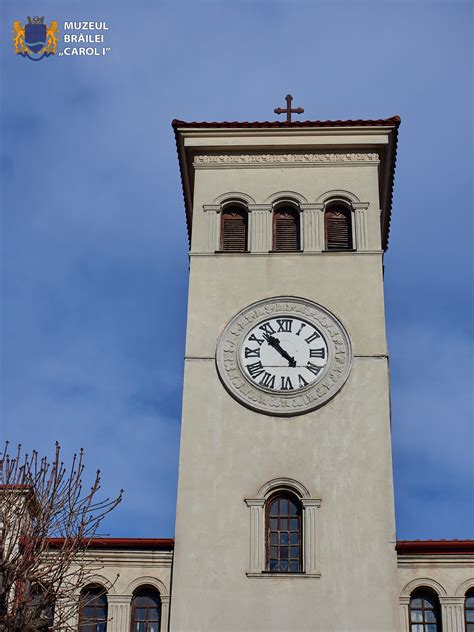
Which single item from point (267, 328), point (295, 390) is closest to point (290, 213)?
point (267, 328)

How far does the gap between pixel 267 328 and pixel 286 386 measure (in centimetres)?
143

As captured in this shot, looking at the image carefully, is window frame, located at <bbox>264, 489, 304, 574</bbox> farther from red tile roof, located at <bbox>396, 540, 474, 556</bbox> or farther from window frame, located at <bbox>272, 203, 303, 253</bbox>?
window frame, located at <bbox>272, 203, 303, 253</bbox>

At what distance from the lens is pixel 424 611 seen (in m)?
24.2

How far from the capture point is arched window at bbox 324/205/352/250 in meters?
28.5

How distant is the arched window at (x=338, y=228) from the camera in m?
28.5

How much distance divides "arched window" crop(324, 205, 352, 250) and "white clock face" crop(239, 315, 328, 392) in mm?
2248

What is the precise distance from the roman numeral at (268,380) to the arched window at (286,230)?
3.19 metres

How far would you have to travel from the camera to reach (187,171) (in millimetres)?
30531

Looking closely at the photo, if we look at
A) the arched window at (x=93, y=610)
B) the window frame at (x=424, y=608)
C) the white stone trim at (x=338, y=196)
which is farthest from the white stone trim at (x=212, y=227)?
the window frame at (x=424, y=608)

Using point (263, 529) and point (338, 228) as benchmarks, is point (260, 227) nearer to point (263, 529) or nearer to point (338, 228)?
point (338, 228)

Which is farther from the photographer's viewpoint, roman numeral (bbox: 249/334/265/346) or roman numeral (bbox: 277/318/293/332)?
roman numeral (bbox: 277/318/293/332)

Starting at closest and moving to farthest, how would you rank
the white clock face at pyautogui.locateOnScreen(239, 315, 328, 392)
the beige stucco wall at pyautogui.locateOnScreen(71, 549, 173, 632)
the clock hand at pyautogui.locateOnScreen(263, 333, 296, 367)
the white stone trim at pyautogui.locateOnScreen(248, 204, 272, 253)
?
1. the beige stucco wall at pyautogui.locateOnScreen(71, 549, 173, 632)
2. the white clock face at pyautogui.locateOnScreen(239, 315, 328, 392)
3. the clock hand at pyautogui.locateOnScreen(263, 333, 296, 367)
4. the white stone trim at pyautogui.locateOnScreen(248, 204, 272, 253)

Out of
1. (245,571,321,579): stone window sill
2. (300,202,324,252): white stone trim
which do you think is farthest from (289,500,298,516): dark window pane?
(300,202,324,252): white stone trim

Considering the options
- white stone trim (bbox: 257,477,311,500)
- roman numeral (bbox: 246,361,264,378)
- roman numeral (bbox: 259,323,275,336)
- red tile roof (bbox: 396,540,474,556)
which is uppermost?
roman numeral (bbox: 259,323,275,336)
